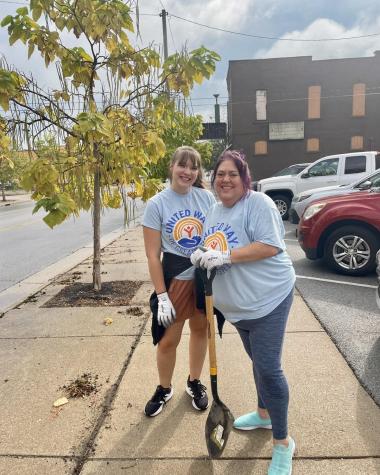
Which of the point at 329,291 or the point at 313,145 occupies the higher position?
the point at 313,145

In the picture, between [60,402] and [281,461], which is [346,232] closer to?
[281,461]

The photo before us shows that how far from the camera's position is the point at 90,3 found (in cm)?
414

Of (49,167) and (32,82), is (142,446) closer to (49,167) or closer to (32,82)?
(49,167)

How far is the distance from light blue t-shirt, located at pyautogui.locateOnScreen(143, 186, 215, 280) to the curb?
3.20m

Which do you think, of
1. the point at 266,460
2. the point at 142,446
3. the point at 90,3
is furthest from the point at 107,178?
the point at 266,460

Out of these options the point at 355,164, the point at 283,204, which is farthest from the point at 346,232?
the point at 283,204

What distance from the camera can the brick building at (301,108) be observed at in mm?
27375

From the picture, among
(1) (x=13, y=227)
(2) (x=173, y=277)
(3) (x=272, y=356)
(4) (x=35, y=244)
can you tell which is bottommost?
(1) (x=13, y=227)

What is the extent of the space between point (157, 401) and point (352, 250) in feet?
13.7

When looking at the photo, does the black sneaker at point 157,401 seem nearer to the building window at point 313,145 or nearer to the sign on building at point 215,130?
the building window at point 313,145

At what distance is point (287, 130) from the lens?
2805 centimetres

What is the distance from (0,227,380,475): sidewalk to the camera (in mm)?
2273

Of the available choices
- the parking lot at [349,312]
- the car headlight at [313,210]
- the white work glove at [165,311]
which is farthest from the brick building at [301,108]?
the white work glove at [165,311]

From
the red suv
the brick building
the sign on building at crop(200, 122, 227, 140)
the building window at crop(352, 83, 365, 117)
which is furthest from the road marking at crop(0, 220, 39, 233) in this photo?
the sign on building at crop(200, 122, 227, 140)
